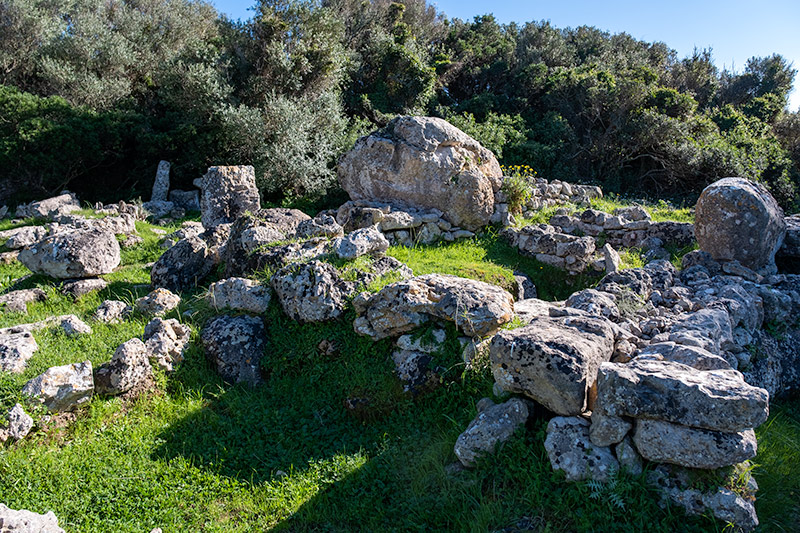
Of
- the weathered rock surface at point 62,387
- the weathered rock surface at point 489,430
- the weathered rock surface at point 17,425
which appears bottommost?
the weathered rock surface at point 17,425

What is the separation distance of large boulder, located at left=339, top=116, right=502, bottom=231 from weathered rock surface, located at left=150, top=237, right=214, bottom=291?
3951mm

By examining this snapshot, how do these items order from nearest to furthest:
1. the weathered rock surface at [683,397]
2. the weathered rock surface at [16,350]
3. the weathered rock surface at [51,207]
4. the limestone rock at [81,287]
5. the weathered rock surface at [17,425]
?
the weathered rock surface at [683,397] → the weathered rock surface at [17,425] → the weathered rock surface at [16,350] → the limestone rock at [81,287] → the weathered rock surface at [51,207]

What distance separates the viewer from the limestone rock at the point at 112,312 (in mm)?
7586

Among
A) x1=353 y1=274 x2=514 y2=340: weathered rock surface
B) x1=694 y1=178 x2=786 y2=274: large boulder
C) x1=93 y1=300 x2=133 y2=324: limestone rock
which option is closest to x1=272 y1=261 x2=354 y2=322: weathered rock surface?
x1=353 y1=274 x2=514 y2=340: weathered rock surface

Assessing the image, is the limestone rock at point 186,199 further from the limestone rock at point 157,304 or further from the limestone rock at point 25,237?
the limestone rock at point 157,304

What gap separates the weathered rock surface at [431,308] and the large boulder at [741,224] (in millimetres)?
4722

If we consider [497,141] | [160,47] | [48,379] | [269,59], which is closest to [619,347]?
[48,379]

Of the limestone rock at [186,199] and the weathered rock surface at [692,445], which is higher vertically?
the weathered rock surface at [692,445]

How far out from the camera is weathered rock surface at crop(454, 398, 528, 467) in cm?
474

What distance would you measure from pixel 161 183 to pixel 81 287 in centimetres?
881

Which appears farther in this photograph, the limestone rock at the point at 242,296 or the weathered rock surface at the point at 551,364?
the limestone rock at the point at 242,296

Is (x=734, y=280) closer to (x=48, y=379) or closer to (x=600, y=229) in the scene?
(x=600, y=229)

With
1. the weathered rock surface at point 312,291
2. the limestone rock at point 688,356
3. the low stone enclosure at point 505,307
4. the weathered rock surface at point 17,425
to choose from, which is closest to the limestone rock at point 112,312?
the low stone enclosure at point 505,307

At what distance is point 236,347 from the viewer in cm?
654
